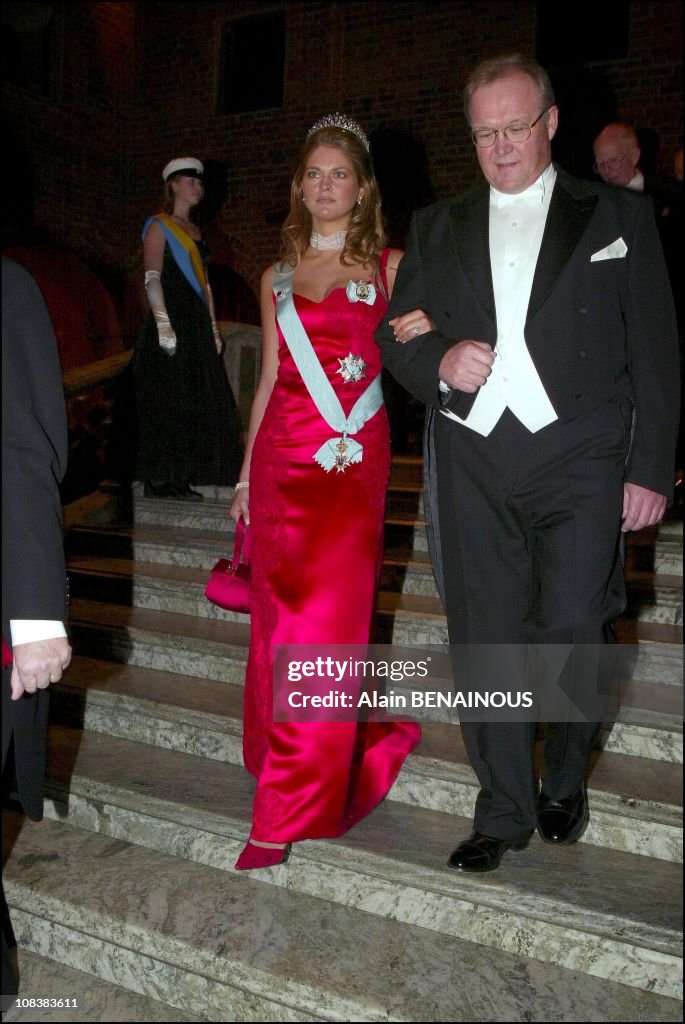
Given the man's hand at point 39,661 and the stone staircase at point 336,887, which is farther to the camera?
the stone staircase at point 336,887

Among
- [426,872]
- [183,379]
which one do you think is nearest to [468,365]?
[426,872]

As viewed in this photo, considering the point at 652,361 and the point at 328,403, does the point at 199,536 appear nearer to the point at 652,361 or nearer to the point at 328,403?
the point at 328,403

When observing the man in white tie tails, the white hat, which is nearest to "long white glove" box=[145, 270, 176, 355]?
the white hat

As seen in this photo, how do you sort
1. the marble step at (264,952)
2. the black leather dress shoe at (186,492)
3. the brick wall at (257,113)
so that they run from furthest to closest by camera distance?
the brick wall at (257,113), the black leather dress shoe at (186,492), the marble step at (264,952)

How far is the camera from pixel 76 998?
7.81 ft

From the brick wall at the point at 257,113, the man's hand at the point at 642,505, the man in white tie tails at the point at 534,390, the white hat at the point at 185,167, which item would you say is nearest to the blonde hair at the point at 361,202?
the man in white tie tails at the point at 534,390

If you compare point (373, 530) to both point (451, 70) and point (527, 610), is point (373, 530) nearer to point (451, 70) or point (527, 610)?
point (527, 610)

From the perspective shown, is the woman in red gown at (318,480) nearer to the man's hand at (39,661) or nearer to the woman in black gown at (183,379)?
the man's hand at (39,661)

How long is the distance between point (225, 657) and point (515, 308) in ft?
6.53

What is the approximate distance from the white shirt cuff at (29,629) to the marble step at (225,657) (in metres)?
2.05

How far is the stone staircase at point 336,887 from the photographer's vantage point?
7.07 ft

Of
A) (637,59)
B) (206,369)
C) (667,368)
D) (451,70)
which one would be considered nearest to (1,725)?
(667,368)

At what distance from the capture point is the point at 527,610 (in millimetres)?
2326

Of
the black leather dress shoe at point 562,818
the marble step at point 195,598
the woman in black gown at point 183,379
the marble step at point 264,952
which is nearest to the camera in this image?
the marble step at point 264,952
